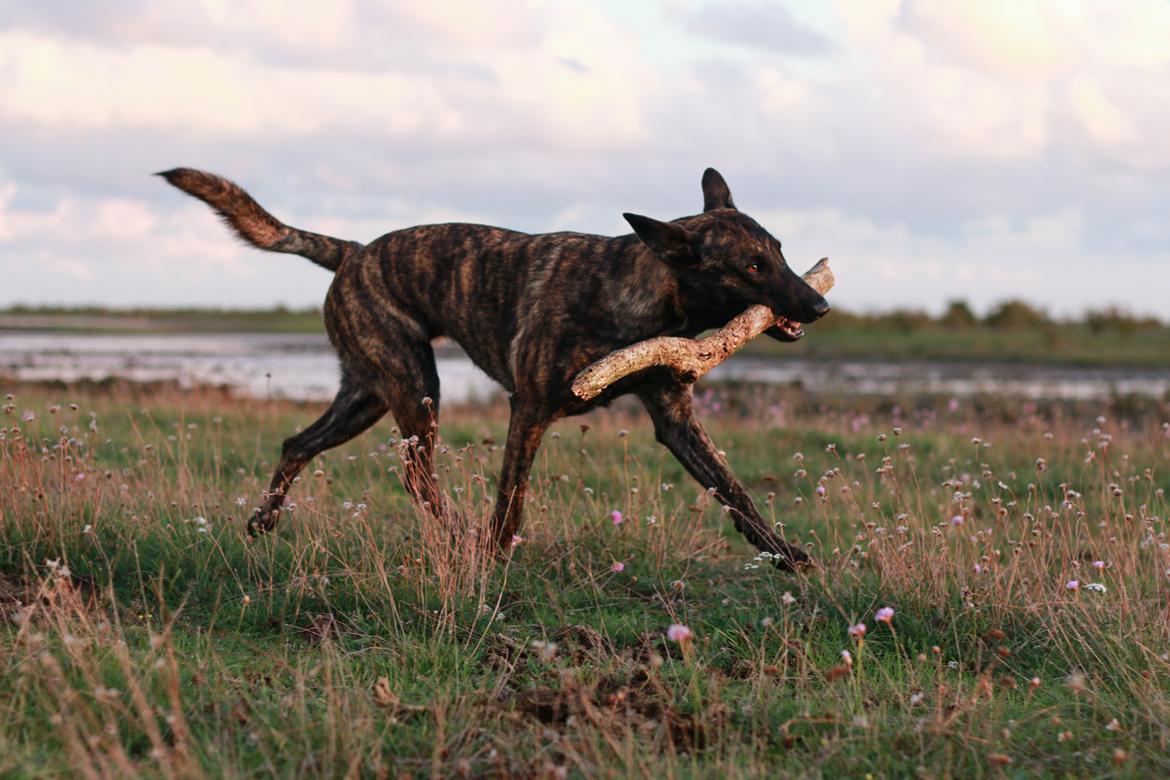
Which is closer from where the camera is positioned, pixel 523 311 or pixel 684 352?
pixel 684 352

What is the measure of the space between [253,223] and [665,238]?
2.83 meters

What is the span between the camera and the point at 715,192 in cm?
609

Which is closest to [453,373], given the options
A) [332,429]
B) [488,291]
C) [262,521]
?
[332,429]

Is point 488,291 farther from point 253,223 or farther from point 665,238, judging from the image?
point 253,223

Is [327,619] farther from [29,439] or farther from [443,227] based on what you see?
[29,439]

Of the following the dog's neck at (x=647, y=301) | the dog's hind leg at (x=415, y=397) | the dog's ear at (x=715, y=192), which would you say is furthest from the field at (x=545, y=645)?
the dog's ear at (x=715, y=192)

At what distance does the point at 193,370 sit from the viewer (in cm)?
2330

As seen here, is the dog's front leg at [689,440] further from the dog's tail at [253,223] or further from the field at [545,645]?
the dog's tail at [253,223]

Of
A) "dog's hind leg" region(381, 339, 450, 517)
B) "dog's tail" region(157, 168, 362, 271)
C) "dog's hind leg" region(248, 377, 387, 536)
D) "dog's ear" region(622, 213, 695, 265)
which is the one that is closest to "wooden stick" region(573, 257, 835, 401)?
"dog's ear" region(622, 213, 695, 265)

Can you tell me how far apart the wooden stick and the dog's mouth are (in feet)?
0.13

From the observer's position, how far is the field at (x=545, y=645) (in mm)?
3426

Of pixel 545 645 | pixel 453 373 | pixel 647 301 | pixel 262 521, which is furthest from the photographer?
pixel 453 373

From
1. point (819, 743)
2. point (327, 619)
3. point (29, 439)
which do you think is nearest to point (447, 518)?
point (327, 619)

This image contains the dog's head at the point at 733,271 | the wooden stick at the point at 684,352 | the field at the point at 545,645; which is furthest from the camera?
the dog's head at the point at 733,271
